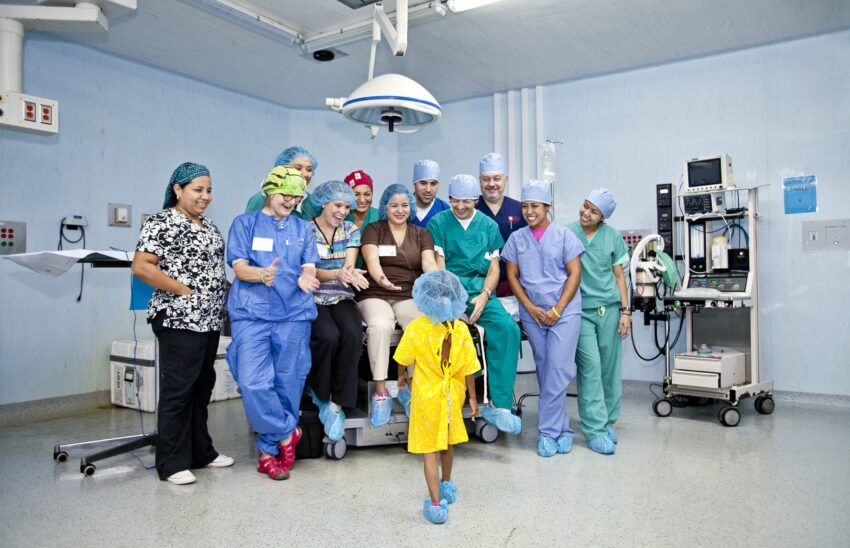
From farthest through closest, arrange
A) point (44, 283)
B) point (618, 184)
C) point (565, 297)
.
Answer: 1. point (618, 184)
2. point (44, 283)
3. point (565, 297)

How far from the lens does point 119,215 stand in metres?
5.12

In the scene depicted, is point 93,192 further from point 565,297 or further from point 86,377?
point 565,297

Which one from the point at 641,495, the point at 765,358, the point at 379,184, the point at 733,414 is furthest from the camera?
the point at 379,184

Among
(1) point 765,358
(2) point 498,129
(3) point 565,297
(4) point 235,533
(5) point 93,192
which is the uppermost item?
(2) point 498,129

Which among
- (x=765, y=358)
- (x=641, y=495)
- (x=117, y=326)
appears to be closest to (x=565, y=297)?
(x=641, y=495)

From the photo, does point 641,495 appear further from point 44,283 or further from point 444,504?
point 44,283

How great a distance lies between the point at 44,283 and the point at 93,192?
83cm

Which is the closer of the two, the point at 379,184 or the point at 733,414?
the point at 733,414

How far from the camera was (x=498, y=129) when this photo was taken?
6.43 metres

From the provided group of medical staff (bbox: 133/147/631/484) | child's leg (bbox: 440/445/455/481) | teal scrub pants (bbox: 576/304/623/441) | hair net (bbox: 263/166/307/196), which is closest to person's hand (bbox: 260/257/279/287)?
group of medical staff (bbox: 133/147/631/484)

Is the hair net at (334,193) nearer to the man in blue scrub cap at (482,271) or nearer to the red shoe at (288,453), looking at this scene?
the man in blue scrub cap at (482,271)

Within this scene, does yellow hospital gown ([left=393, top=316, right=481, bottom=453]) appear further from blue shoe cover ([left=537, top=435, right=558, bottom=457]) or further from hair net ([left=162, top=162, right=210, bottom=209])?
hair net ([left=162, top=162, right=210, bottom=209])

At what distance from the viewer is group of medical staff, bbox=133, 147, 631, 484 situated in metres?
2.95

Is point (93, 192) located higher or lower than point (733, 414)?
higher
